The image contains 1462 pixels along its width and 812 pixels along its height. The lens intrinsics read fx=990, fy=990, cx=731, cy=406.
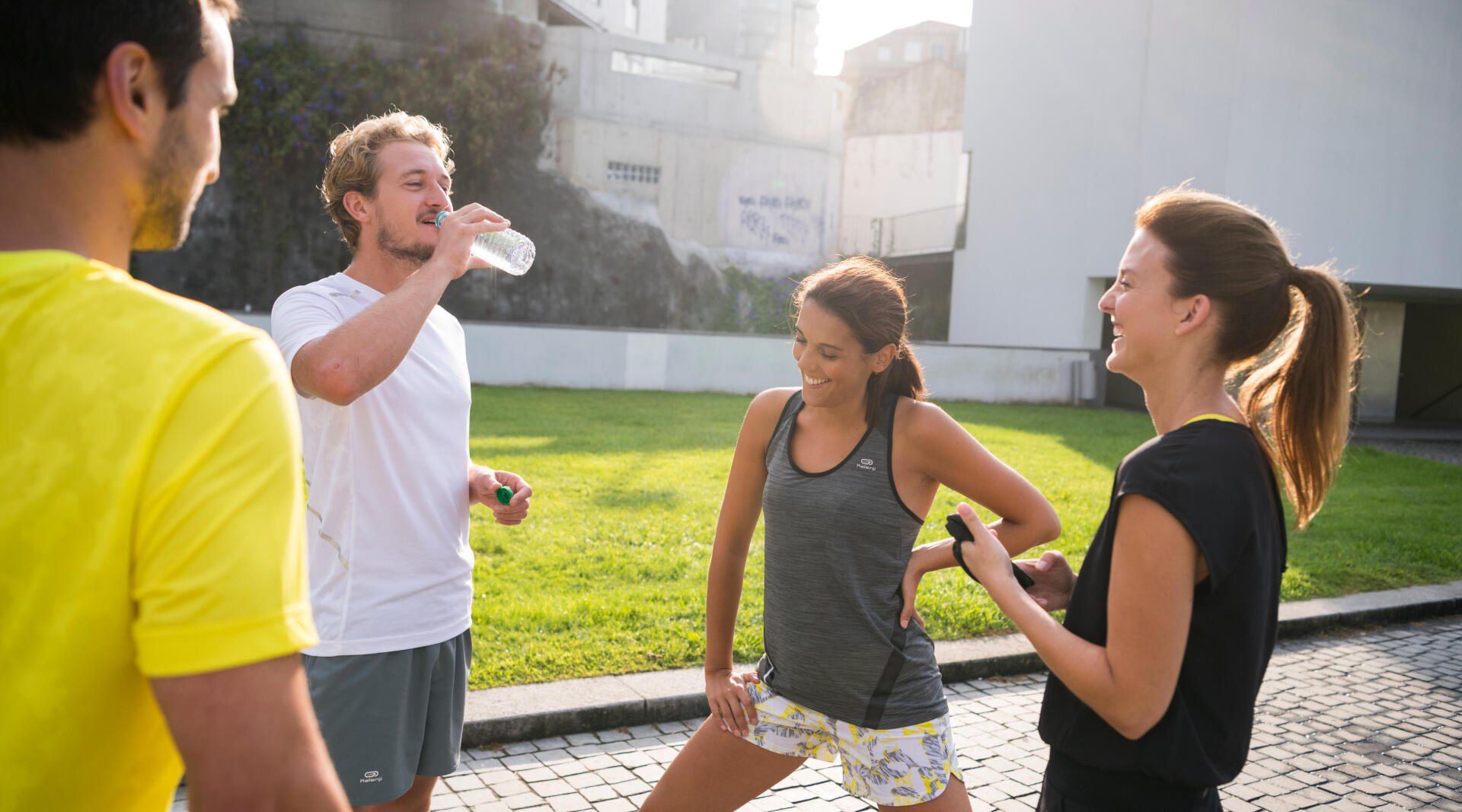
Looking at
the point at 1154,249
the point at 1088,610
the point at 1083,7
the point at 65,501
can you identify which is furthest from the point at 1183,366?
the point at 1083,7

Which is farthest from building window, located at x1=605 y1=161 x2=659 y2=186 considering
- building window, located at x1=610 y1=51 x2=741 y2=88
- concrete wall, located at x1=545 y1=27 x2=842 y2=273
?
building window, located at x1=610 y1=51 x2=741 y2=88

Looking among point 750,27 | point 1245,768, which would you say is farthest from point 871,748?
point 750,27

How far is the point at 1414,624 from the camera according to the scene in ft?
23.0

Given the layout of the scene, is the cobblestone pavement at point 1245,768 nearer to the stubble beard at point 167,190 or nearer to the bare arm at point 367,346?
the bare arm at point 367,346

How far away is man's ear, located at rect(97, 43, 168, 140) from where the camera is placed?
3.26 feet

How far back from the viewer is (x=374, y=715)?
2.44 m

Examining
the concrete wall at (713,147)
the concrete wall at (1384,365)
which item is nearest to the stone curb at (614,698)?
the concrete wall at (713,147)

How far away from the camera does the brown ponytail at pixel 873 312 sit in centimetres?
274

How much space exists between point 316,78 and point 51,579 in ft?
80.5

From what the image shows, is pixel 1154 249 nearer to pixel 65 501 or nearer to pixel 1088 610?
pixel 1088 610

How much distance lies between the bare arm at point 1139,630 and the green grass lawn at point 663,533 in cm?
337

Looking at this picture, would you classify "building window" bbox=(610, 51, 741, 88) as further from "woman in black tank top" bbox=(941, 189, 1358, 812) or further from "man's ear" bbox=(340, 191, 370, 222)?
"woman in black tank top" bbox=(941, 189, 1358, 812)

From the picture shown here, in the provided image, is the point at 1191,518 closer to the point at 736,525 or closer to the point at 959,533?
the point at 959,533

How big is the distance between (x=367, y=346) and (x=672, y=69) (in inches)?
1085
